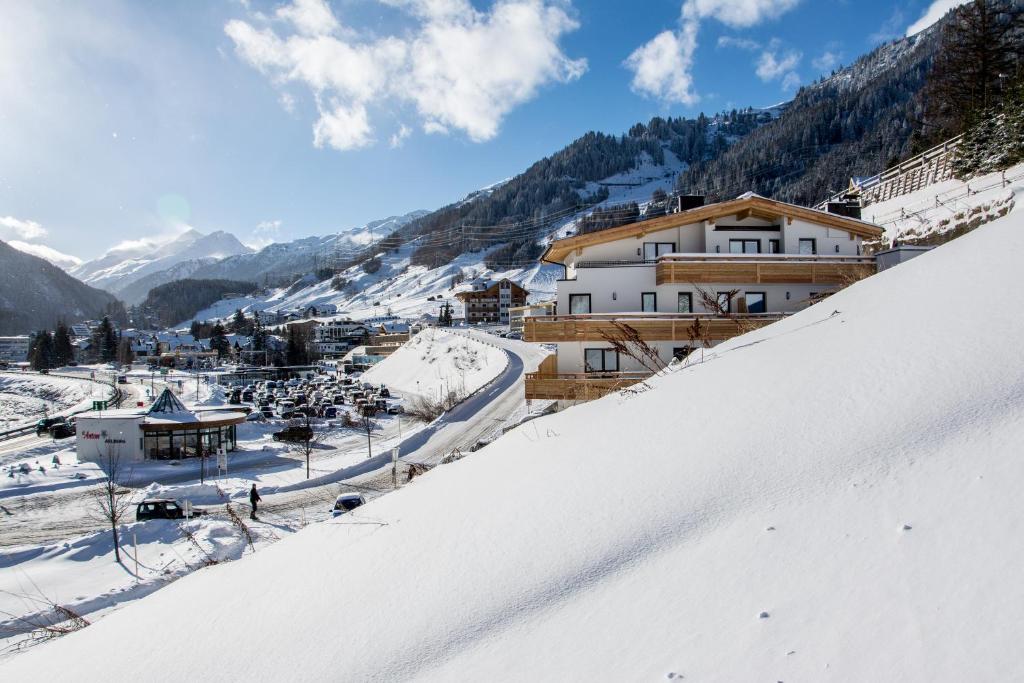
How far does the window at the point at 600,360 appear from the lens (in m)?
19.0

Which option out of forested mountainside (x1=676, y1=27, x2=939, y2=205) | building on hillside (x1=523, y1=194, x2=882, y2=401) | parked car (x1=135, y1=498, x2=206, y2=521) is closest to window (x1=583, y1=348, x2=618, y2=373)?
building on hillside (x1=523, y1=194, x2=882, y2=401)

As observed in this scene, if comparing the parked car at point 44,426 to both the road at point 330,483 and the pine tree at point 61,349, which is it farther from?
the pine tree at point 61,349

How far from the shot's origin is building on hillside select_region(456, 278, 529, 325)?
120150 millimetres

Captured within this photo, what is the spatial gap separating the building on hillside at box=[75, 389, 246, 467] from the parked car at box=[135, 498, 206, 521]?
12532 mm

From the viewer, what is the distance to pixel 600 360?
1906 cm

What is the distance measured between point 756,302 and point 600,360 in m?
6.04

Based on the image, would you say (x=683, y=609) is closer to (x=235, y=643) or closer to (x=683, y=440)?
(x=683, y=440)

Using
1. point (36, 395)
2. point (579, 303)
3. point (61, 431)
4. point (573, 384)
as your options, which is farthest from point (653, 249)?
point (36, 395)

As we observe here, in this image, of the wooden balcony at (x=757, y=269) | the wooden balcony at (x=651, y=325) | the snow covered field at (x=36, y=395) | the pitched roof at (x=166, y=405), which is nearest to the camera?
the wooden balcony at (x=651, y=325)

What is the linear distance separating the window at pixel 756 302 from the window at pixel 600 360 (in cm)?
521

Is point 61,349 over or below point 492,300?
below

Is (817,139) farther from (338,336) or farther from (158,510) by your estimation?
(158,510)

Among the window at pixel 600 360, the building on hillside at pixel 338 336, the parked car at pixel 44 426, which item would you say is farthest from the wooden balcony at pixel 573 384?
the building on hillside at pixel 338 336

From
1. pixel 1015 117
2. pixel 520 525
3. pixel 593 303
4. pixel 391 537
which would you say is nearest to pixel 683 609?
pixel 520 525
